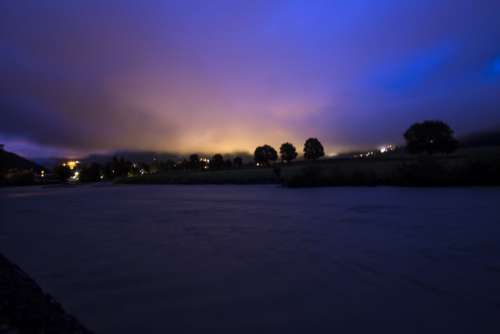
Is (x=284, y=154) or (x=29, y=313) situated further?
(x=284, y=154)

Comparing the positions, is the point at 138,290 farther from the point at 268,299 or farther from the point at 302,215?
the point at 302,215

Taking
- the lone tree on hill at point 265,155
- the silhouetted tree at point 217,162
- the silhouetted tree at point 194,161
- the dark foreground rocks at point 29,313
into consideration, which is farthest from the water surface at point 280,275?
the silhouetted tree at point 194,161

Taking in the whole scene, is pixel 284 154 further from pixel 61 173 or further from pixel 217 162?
pixel 61 173

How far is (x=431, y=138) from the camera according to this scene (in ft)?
234

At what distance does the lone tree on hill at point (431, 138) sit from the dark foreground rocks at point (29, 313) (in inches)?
3162

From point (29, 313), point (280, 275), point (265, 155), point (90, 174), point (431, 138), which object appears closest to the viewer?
point (29, 313)

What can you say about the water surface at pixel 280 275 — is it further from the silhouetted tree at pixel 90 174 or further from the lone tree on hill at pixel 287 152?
the silhouetted tree at pixel 90 174

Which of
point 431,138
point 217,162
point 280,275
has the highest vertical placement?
point 217,162

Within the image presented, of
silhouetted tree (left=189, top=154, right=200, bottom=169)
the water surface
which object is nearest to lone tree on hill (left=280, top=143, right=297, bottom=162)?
silhouetted tree (left=189, top=154, right=200, bottom=169)

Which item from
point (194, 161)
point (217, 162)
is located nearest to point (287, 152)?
point (217, 162)

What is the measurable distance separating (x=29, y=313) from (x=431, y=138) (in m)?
81.3

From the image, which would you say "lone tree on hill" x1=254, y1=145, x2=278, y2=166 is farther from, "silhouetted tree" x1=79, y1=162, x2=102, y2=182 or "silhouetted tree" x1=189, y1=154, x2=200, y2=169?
"silhouetted tree" x1=79, y1=162, x2=102, y2=182

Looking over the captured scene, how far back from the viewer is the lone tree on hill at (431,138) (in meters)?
70.7

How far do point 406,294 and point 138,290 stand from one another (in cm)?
572
